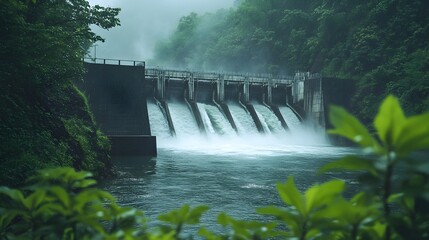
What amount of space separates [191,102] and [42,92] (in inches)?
700

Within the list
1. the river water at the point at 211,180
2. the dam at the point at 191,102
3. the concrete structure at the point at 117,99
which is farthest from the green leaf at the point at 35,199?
the concrete structure at the point at 117,99

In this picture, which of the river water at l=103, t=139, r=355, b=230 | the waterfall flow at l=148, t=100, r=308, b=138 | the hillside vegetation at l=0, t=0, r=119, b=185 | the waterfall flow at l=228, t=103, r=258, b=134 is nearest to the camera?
the hillside vegetation at l=0, t=0, r=119, b=185

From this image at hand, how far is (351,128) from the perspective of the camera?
3.87 feet

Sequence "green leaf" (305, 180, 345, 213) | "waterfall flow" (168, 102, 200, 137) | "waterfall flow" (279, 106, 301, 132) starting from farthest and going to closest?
"waterfall flow" (279, 106, 301, 132)
"waterfall flow" (168, 102, 200, 137)
"green leaf" (305, 180, 345, 213)

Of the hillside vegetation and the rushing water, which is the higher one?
the hillside vegetation

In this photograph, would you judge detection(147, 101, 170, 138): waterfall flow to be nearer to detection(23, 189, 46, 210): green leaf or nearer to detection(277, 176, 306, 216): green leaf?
detection(23, 189, 46, 210): green leaf

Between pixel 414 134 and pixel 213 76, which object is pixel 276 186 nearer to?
pixel 414 134

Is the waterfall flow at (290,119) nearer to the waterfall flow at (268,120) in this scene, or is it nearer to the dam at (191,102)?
the dam at (191,102)

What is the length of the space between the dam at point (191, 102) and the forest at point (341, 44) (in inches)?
174

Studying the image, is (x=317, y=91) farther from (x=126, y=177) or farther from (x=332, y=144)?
(x=126, y=177)

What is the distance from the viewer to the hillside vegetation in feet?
24.4

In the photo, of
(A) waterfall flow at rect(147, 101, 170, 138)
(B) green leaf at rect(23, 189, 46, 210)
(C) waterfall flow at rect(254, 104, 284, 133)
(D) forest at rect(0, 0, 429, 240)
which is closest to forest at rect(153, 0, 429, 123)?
(D) forest at rect(0, 0, 429, 240)

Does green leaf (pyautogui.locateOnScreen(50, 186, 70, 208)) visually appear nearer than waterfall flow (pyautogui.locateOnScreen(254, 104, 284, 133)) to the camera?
Yes

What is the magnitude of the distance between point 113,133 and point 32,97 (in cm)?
910
